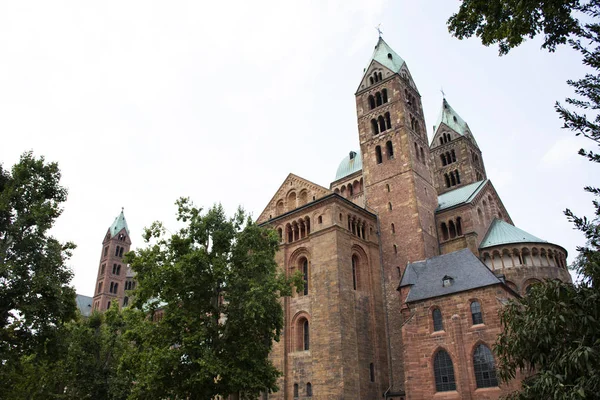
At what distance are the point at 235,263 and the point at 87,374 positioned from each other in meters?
17.3

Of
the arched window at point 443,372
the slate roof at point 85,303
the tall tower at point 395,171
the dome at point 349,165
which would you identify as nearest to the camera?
the arched window at point 443,372

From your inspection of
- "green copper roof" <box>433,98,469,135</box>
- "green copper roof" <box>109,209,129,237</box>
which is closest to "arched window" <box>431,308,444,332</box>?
"green copper roof" <box>433,98,469,135</box>

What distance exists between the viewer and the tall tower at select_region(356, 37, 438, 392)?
34.8 m

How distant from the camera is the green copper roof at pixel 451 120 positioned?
5784 centimetres

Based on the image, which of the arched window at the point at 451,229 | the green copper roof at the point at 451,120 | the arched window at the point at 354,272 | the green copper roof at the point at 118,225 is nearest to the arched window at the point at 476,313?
the arched window at the point at 354,272

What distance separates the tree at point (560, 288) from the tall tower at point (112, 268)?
274 ft

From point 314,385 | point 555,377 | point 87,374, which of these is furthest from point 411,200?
point 87,374

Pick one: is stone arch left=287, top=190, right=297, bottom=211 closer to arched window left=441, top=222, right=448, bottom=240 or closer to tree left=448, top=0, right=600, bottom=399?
arched window left=441, top=222, right=448, bottom=240

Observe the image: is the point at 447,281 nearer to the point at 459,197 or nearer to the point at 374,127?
the point at 459,197

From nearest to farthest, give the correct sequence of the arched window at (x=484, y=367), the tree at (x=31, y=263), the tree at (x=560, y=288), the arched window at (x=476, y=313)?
the tree at (x=560, y=288), the tree at (x=31, y=263), the arched window at (x=484, y=367), the arched window at (x=476, y=313)

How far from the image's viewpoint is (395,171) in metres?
39.0

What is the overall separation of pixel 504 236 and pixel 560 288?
25.5 meters

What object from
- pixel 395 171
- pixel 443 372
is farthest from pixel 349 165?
pixel 443 372

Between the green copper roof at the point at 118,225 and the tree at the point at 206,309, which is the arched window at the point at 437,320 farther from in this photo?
the green copper roof at the point at 118,225
